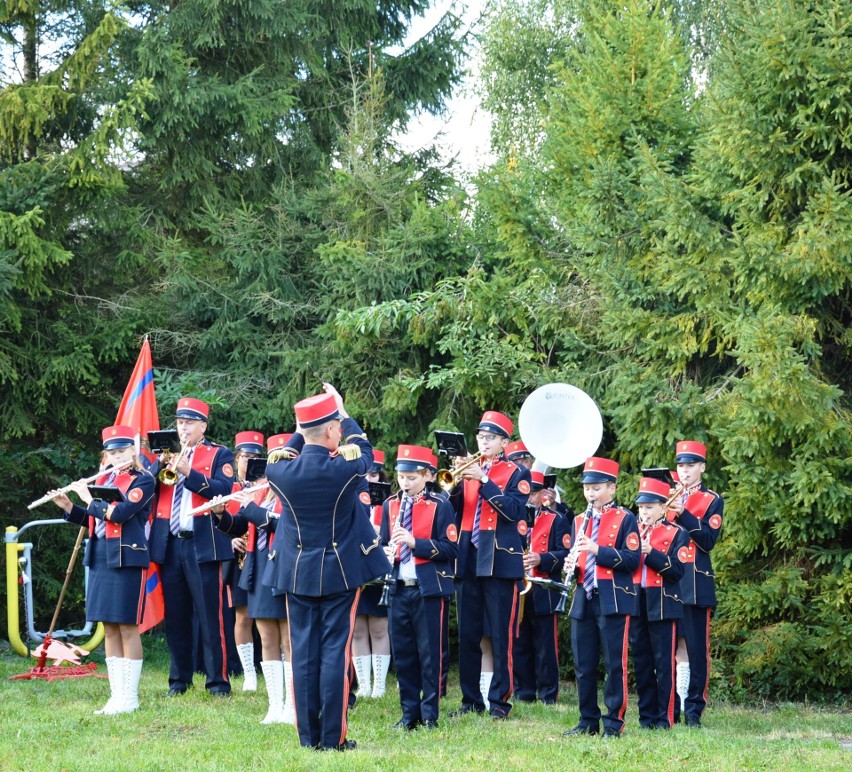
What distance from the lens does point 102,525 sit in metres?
8.59

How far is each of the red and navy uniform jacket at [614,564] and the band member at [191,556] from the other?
2.91 meters

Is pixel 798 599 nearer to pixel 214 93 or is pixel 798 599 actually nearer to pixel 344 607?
pixel 344 607

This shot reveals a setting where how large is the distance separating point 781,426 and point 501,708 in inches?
127

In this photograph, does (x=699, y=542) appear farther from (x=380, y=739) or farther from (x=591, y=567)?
(x=380, y=739)

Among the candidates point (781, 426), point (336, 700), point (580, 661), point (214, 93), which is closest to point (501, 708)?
point (580, 661)

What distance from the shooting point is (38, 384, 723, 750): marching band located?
6.83 meters

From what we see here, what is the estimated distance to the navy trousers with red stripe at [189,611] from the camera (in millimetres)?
9320

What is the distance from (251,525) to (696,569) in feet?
11.1

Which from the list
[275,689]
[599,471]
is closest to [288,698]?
[275,689]

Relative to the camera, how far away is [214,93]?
50.9 feet

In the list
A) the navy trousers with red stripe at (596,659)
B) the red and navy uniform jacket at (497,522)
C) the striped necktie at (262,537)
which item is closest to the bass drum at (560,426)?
the red and navy uniform jacket at (497,522)

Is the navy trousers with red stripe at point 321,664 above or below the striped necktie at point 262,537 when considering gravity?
below

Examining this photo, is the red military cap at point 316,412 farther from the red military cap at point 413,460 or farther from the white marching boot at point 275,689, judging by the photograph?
the white marching boot at point 275,689

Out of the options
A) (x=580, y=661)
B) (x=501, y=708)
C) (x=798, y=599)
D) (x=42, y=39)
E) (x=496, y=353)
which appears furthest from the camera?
(x=42, y=39)
